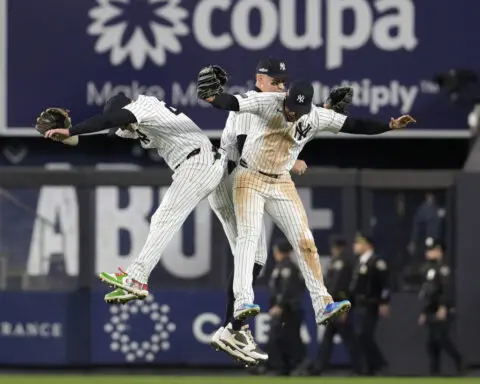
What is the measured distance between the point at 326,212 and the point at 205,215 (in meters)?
1.48

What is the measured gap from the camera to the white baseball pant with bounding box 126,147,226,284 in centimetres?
1324

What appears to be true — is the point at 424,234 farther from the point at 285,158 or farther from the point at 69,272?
the point at 285,158

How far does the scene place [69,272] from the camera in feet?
70.7

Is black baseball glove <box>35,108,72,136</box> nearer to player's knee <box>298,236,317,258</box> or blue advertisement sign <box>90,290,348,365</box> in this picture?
player's knee <box>298,236,317,258</box>

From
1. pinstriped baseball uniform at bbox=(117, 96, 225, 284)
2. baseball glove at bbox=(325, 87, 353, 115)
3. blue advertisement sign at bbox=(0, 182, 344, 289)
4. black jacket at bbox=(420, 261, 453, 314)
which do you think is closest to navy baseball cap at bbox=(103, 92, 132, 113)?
pinstriped baseball uniform at bbox=(117, 96, 225, 284)

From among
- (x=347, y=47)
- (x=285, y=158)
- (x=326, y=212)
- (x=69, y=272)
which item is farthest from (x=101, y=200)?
(x=285, y=158)

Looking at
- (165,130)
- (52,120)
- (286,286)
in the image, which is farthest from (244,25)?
(52,120)

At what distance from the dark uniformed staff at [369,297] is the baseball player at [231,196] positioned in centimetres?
640

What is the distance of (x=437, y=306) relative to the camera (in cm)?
2070

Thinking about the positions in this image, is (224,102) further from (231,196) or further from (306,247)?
(306,247)

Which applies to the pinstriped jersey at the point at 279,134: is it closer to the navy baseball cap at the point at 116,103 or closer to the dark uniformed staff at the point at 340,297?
the navy baseball cap at the point at 116,103

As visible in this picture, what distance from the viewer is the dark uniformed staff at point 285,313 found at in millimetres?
20094

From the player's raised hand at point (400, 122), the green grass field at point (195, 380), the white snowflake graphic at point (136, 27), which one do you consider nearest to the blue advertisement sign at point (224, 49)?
the white snowflake graphic at point (136, 27)

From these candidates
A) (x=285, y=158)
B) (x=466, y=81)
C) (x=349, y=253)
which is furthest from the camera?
(x=466, y=81)
